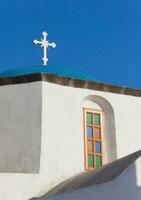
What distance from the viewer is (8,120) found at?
38.7 feet

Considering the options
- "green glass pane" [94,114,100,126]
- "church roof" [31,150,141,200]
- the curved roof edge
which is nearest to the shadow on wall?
"church roof" [31,150,141,200]

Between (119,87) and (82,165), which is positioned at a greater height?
(119,87)

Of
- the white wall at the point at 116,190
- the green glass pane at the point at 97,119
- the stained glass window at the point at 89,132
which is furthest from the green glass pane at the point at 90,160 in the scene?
the white wall at the point at 116,190

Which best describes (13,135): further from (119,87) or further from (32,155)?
(119,87)

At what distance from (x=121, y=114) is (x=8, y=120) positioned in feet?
9.83

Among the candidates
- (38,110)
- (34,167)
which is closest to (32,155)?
(34,167)

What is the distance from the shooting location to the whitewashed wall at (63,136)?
10.6 metres

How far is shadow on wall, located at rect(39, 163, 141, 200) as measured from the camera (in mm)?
8742

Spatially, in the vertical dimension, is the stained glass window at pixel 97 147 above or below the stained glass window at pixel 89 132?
below

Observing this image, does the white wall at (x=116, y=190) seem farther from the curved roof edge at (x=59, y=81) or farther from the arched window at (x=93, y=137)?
the curved roof edge at (x=59, y=81)

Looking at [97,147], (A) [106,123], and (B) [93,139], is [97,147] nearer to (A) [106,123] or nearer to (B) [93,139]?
(B) [93,139]

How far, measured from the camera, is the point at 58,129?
11.6 m

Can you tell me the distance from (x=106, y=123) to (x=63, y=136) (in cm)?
146

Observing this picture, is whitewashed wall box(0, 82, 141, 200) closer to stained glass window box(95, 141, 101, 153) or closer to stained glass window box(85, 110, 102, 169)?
stained glass window box(85, 110, 102, 169)
